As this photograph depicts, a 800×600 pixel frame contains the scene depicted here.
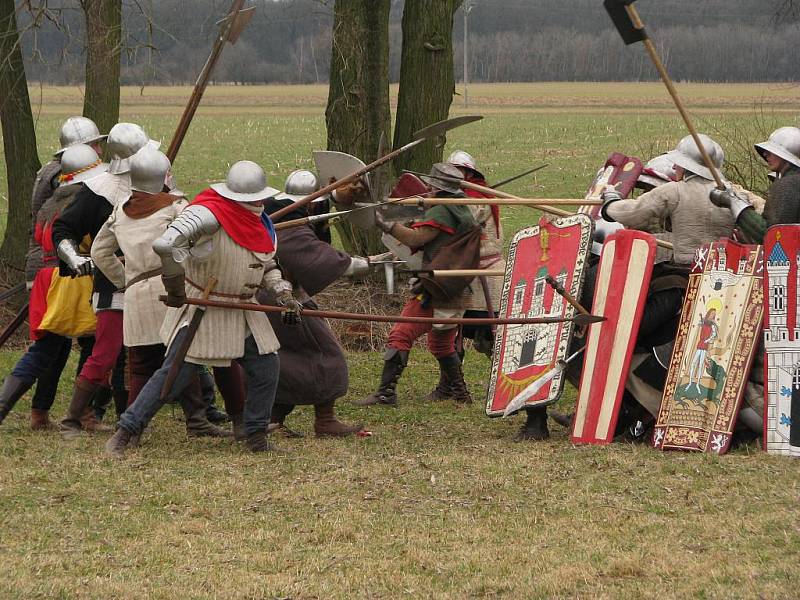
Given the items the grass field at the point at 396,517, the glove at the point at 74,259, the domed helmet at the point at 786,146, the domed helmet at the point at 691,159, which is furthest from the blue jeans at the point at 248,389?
the domed helmet at the point at 786,146

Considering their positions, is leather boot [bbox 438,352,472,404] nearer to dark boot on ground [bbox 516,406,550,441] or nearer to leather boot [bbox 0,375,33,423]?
dark boot on ground [bbox 516,406,550,441]

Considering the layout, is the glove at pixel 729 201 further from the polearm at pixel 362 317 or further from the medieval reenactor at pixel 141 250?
the medieval reenactor at pixel 141 250

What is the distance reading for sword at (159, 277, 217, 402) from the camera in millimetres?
6023

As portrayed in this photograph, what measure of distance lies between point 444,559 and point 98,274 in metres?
2.85

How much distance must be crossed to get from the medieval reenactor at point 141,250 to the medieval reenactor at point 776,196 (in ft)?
8.68

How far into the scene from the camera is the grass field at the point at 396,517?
427 centimetres

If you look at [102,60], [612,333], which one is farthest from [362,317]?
[102,60]

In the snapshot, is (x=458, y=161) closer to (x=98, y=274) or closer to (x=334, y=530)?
(x=98, y=274)

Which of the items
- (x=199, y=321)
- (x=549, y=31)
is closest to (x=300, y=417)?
(x=199, y=321)

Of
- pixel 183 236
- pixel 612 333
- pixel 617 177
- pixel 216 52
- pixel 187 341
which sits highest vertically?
pixel 216 52

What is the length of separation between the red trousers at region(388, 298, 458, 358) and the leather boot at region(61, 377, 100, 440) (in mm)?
1927

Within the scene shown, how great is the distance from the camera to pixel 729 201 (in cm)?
634

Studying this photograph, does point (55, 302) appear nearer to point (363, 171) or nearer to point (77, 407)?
point (77, 407)

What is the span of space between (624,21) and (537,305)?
1.45m
